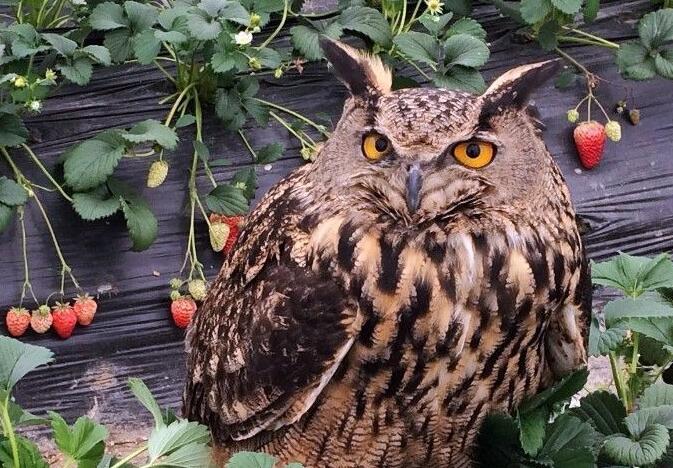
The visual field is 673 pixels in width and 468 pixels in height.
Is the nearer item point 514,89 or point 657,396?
point 514,89

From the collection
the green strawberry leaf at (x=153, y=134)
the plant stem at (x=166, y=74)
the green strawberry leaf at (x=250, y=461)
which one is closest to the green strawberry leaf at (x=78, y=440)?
the green strawberry leaf at (x=250, y=461)

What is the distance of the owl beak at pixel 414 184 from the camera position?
4.09 ft

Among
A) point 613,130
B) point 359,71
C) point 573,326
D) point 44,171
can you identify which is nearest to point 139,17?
point 44,171

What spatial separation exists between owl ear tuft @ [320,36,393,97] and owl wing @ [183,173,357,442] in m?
0.22

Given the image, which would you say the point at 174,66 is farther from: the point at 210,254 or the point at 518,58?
the point at 518,58

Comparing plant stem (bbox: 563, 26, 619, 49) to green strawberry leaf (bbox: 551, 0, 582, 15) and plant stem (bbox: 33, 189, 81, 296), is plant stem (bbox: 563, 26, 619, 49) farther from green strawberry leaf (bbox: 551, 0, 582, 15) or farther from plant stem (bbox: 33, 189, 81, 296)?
plant stem (bbox: 33, 189, 81, 296)

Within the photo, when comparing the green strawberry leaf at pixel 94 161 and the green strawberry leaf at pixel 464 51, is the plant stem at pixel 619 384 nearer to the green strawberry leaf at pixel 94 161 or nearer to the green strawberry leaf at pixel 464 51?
the green strawberry leaf at pixel 464 51

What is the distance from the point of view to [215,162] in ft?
8.11

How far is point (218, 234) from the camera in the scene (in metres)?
2.41

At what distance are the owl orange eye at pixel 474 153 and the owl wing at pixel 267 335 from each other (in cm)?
26

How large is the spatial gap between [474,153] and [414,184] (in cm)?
10

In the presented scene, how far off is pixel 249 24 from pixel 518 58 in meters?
0.79

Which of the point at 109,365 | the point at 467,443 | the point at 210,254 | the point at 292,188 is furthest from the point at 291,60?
the point at 467,443

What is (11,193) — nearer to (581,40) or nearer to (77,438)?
(77,438)
